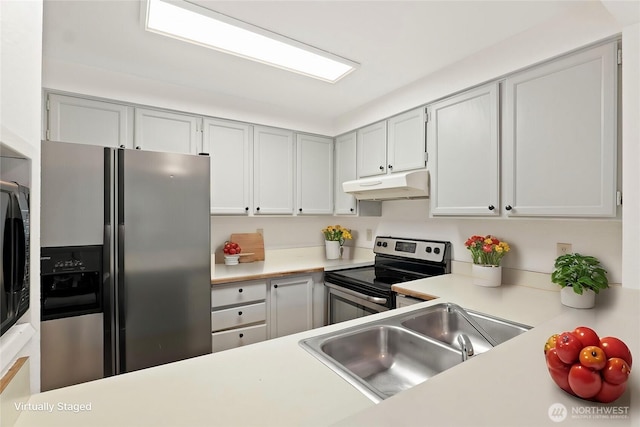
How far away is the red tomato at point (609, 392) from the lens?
64cm

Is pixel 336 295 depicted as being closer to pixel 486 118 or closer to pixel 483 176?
pixel 483 176

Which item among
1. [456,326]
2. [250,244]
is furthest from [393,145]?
[250,244]

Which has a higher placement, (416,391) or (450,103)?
(450,103)

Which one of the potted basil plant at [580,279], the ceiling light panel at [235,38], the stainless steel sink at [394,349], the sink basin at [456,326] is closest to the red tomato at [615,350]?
the stainless steel sink at [394,349]

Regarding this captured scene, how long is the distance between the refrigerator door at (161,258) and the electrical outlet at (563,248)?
7.39 ft

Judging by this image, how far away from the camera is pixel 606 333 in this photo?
109 cm

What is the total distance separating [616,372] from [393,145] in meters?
2.13

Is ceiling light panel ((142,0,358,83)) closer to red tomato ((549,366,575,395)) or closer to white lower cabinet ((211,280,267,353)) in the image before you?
white lower cabinet ((211,280,267,353))

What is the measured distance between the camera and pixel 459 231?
7.86 ft

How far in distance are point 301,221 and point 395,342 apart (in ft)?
7.34

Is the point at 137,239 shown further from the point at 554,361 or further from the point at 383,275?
the point at 554,361

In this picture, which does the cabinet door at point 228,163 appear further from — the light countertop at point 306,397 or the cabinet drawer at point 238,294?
the light countertop at point 306,397

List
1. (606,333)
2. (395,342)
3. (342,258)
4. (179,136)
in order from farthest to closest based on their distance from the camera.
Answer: (342,258) → (179,136) → (395,342) → (606,333)

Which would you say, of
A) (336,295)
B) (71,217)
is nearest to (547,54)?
(336,295)
